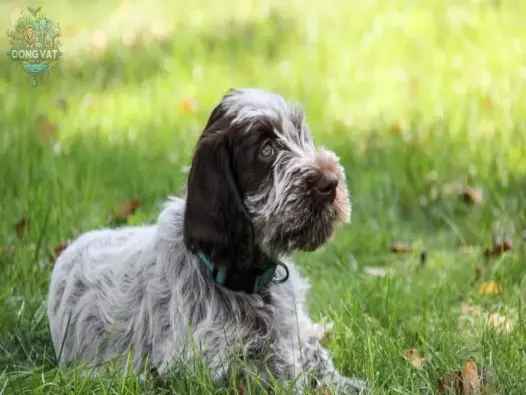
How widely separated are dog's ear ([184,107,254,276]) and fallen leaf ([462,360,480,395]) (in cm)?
105

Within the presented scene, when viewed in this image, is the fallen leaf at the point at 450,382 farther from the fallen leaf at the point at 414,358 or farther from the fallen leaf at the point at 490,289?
the fallen leaf at the point at 490,289

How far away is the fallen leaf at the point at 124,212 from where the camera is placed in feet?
22.3

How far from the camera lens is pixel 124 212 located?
6957 mm

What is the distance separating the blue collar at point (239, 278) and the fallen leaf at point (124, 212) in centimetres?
239

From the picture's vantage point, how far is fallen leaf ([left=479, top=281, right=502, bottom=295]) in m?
5.56

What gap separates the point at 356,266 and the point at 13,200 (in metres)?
2.48

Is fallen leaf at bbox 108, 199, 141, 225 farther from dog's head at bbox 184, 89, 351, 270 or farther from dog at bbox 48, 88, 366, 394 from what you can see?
dog's head at bbox 184, 89, 351, 270

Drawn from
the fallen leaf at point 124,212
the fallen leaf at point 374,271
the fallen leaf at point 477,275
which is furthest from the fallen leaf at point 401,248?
the fallen leaf at point 124,212

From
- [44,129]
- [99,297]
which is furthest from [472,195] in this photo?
[44,129]

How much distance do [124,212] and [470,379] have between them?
3500 mm

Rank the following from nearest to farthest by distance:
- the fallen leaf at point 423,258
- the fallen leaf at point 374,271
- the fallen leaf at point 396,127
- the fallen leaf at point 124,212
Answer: the fallen leaf at point 374,271 → the fallen leaf at point 423,258 → the fallen leaf at point 124,212 → the fallen leaf at point 396,127

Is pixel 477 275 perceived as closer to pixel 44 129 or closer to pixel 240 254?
pixel 240 254

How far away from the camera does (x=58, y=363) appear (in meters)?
4.84

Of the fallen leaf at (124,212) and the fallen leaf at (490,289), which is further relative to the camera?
the fallen leaf at (124,212)
